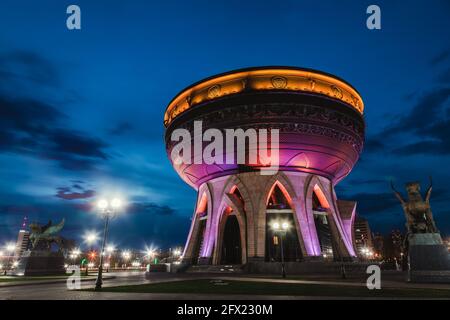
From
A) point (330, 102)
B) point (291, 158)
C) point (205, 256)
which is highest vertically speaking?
point (330, 102)

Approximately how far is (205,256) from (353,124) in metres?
25.8

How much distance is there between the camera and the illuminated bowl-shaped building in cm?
3697

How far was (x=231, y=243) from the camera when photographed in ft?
137

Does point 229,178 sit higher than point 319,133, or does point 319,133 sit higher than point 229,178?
point 319,133

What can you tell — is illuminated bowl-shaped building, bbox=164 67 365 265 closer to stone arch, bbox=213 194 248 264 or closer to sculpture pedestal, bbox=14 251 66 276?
stone arch, bbox=213 194 248 264

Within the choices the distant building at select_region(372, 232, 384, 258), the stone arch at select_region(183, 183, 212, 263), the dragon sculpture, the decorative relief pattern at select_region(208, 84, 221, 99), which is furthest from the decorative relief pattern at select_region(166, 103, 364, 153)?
the distant building at select_region(372, 232, 384, 258)

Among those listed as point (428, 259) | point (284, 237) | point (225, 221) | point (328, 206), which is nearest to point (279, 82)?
point (328, 206)

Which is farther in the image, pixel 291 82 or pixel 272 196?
pixel 272 196

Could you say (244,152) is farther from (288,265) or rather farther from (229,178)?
(288,265)

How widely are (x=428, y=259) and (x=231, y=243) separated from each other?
85.8ft

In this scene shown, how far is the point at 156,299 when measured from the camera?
38.0 feet

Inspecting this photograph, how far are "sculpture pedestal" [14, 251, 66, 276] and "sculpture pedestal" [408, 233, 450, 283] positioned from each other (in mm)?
35500

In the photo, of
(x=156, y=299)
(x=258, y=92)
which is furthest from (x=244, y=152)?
(x=156, y=299)

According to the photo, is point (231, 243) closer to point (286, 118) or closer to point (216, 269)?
point (216, 269)
